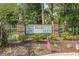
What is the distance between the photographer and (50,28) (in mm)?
7980

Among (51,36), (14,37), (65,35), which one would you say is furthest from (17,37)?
(65,35)

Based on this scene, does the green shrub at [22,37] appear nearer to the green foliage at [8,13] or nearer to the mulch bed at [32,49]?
the mulch bed at [32,49]

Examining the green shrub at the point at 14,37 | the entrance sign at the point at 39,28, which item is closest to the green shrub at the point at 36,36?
the entrance sign at the point at 39,28

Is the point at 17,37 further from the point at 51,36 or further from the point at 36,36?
the point at 51,36

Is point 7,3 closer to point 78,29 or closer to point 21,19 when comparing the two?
point 21,19

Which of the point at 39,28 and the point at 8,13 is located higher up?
the point at 8,13

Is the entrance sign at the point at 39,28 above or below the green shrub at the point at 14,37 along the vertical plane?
above

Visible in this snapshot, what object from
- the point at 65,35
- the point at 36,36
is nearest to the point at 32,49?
the point at 36,36

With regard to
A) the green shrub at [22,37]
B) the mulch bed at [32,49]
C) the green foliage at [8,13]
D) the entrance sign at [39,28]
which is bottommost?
the mulch bed at [32,49]

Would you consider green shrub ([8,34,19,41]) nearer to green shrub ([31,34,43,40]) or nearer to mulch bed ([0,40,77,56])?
mulch bed ([0,40,77,56])

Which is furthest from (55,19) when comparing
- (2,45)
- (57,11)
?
(2,45)

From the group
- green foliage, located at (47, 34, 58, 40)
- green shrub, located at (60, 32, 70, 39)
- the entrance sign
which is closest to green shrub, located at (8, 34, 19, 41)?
the entrance sign

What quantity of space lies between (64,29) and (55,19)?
14 cm

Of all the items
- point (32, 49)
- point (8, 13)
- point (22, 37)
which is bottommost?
point (32, 49)
